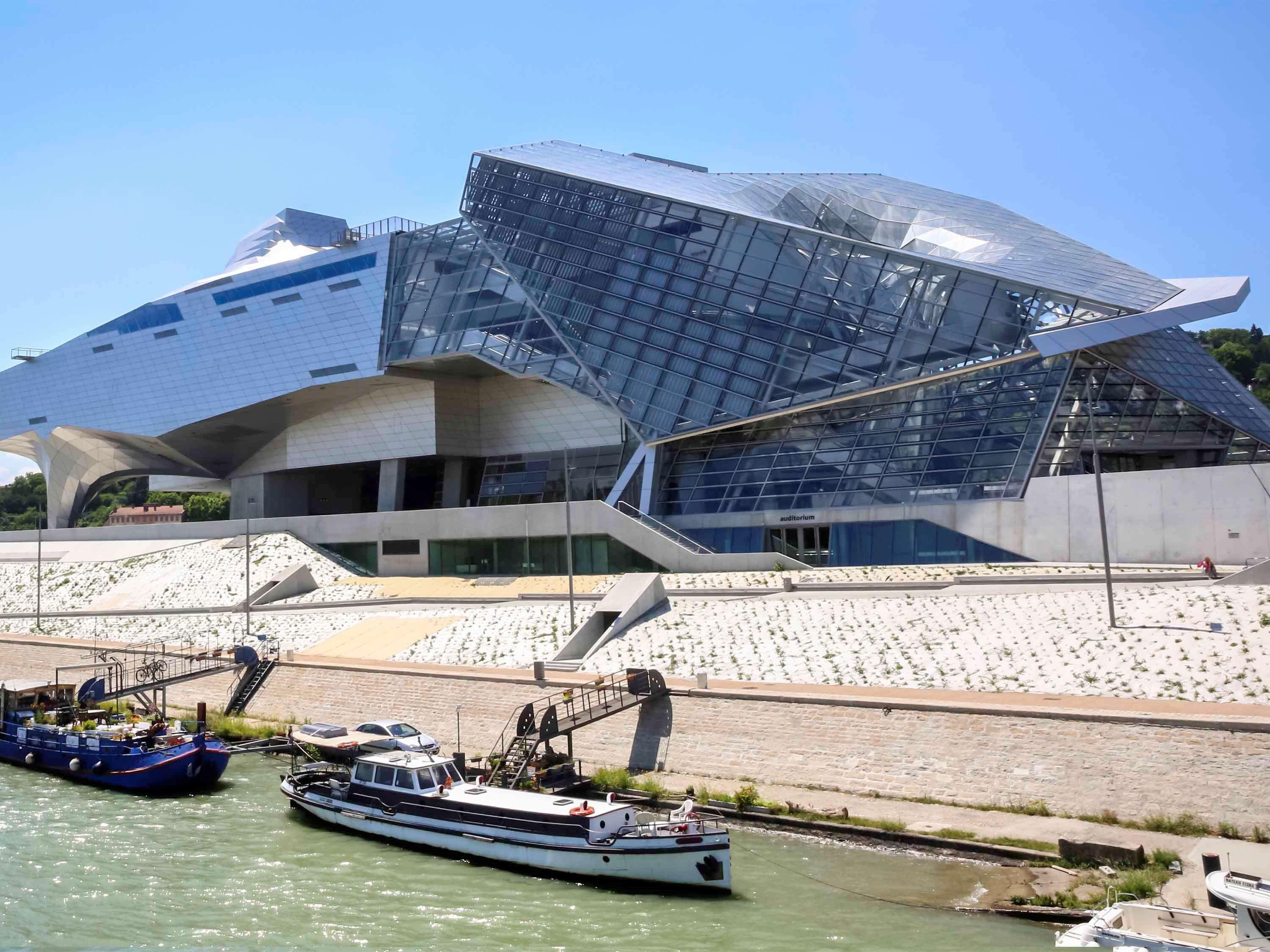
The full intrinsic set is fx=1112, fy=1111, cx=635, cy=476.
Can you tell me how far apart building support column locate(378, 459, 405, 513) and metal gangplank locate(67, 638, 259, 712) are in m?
20.9

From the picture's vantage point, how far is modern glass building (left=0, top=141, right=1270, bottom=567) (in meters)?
40.9

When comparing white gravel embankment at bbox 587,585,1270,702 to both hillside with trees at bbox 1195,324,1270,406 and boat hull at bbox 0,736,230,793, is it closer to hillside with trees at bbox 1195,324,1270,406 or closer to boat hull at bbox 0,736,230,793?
boat hull at bbox 0,736,230,793

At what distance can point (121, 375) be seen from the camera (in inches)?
2785

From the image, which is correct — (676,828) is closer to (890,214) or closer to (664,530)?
(664,530)

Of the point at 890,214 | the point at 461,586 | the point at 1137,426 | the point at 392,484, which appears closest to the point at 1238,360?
the point at 890,214

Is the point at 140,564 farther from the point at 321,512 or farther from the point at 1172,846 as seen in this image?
the point at 1172,846

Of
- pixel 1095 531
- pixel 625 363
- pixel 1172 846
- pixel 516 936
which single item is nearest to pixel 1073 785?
pixel 1172 846

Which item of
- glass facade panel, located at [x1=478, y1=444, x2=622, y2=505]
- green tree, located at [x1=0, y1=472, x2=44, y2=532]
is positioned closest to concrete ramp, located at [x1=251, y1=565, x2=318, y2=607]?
glass facade panel, located at [x1=478, y1=444, x2=622, y2=505]

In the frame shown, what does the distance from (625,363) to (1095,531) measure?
73.8 ft

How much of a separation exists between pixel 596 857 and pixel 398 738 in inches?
399

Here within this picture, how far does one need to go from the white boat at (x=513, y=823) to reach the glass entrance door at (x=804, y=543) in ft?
70.2

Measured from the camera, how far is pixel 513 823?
20.8 meters

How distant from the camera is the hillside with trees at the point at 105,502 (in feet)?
442

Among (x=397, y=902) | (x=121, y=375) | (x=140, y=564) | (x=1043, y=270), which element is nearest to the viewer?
(x=397, y=902)
